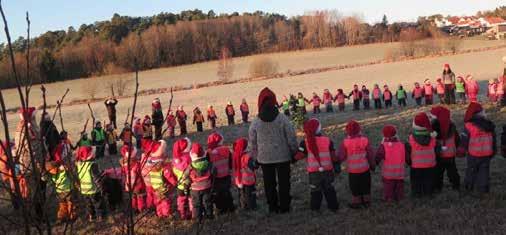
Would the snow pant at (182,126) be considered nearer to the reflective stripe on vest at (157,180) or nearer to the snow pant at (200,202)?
the reflective stripe on vest at (157,180)

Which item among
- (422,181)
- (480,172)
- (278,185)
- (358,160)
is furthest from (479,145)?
(278,185)

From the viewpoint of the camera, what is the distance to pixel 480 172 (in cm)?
682

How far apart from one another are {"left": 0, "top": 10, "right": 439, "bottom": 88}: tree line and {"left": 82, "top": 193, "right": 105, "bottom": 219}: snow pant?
59.9 meters

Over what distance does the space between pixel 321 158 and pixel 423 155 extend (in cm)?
134

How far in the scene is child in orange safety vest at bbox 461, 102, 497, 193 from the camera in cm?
680

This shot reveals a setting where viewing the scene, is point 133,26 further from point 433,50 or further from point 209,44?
point 433,50

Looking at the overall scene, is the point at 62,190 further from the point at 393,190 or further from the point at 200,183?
the point at 393,190

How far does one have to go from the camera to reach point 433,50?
63.8 meters

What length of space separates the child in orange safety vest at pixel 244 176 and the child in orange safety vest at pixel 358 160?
4.17 ft

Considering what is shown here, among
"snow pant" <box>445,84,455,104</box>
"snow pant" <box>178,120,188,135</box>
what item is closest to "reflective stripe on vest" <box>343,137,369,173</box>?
"snow pant" <box>445,84,455,104</box>

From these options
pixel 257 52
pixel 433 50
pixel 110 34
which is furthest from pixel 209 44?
pixel 433 50

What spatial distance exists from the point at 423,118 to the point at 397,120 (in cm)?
984

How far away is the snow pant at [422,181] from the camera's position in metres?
6.88

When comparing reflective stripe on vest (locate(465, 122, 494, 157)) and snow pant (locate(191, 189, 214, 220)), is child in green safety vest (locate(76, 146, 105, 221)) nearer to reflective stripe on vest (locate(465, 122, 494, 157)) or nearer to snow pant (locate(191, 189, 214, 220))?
snow pant (locate(191, 189, 214, 220))
